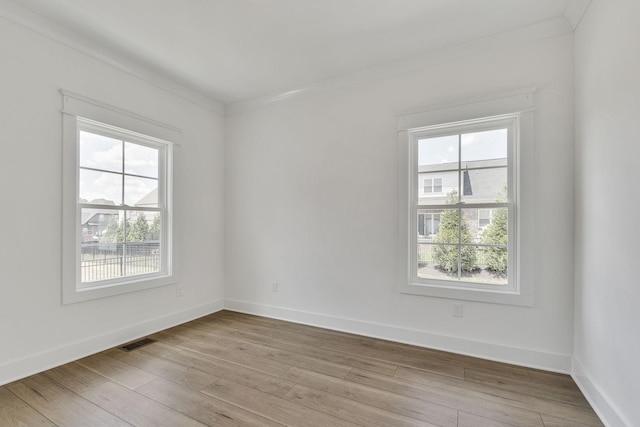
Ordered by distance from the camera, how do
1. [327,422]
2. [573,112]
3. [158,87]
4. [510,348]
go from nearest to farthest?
[327,422] → [573,112] → [510,348] → [158,87]

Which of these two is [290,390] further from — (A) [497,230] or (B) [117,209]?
(B) [117,209]

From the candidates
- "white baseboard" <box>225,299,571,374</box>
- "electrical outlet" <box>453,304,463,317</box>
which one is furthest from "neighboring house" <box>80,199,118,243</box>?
"electrical outlet" <box>453,304,463,317</box>

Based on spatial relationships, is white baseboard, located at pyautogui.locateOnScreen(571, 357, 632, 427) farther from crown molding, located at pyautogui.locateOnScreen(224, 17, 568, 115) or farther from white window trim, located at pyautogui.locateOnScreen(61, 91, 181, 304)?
white window trim, located at pyautogui.locateOnScreen(61, 91, 181, 304)

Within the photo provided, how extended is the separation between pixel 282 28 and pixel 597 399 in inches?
136

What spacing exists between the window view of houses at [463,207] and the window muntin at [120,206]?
2.90m

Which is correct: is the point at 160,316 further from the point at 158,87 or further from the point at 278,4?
the point at 278,4

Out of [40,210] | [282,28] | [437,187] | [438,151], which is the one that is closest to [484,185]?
[437,187]

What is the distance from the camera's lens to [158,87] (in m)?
3.27

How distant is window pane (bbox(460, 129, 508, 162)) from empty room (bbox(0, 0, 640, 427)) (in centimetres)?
2

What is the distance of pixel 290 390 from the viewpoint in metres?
2.08

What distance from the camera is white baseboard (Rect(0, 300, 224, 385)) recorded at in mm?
2174

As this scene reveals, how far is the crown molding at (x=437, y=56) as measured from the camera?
7.77 ft

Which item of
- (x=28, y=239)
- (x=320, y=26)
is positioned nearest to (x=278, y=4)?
(x=320, y=26)

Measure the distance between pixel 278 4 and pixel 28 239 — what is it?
2624 mm
